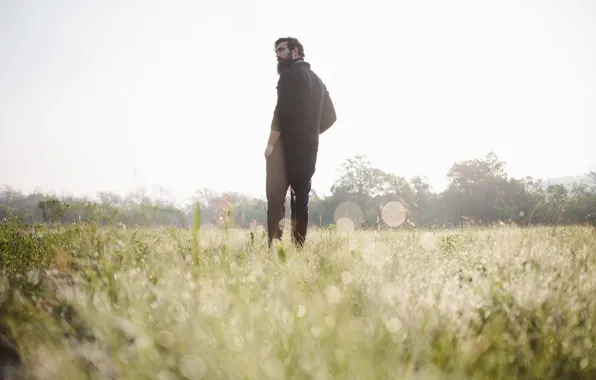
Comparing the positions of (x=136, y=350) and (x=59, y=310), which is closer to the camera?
(x=136, y=350)

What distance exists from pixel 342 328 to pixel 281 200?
2.91 metres

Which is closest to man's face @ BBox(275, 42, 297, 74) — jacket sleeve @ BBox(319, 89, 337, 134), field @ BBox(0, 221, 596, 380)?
jacket sleeve @ BBox(319, 89, 337, 134)

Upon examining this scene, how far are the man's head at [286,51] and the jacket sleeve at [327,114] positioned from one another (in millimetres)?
653

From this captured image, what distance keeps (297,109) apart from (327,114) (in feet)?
2.40

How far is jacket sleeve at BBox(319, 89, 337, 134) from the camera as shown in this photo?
4.54 meters

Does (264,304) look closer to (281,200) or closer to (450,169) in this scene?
(281,200)

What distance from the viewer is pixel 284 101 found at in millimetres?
3885

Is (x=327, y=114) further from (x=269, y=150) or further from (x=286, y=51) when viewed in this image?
(x=269, y=150)

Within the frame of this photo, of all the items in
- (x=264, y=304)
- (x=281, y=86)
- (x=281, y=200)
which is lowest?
(x=264, y=304)

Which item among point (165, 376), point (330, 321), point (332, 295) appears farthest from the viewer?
point (332, 295)

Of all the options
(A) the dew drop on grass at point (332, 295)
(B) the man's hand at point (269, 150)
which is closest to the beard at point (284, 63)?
(B) the man's hand at point (269, 150)

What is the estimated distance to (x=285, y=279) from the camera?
1.62 m

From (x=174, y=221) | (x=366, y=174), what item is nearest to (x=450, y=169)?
(x=366, y=174)

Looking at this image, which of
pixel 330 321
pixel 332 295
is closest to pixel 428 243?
pixel 332 295
